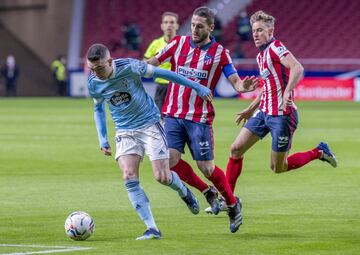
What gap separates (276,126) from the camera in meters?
11.8

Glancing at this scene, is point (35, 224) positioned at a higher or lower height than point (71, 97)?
higher

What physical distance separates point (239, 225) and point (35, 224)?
2032 mm

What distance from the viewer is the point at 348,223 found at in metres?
10.7

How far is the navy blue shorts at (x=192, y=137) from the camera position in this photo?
10.7 meters

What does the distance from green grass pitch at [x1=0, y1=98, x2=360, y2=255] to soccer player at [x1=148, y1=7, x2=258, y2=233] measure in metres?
0.61

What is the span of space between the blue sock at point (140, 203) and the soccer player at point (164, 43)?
703 centimetres

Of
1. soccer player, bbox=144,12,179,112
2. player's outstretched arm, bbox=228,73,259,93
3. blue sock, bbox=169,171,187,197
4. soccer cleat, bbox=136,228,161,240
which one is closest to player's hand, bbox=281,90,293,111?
player's outstretched arm, bbox=228,73,259,93

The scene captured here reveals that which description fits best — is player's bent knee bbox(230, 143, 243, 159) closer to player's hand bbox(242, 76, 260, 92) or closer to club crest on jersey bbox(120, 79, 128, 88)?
player's hand bbox(242, 76, 260, 92)

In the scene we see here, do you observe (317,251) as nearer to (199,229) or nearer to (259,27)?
(199,229)

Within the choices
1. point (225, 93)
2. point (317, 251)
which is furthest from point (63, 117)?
point (317, 251)

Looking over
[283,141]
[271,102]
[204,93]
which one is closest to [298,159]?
[283,141]

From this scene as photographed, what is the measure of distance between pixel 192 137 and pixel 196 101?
367 millimetres

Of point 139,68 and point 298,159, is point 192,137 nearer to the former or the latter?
point 139,68

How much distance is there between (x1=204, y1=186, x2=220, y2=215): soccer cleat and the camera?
11.0m
